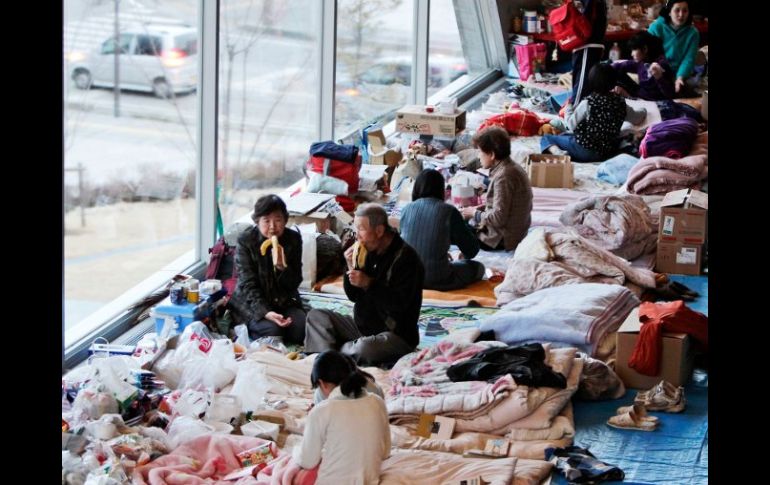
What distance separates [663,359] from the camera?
607 centimetres

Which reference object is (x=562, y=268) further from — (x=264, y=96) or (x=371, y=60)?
(x=371, y=60)

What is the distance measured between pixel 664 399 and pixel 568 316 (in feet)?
2.71

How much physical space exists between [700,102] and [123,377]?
8679 mm

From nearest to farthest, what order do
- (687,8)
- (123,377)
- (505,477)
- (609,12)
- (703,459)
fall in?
(505,477) → (703,459) → (123,377) → (687,8) → (609,12)

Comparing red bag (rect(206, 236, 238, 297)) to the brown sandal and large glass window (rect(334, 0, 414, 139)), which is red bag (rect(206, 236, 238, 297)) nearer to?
the brown sandal

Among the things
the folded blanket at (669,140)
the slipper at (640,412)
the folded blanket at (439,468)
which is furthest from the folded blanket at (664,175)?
the folded blanket at (439,468)

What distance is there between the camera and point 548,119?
12141 mm

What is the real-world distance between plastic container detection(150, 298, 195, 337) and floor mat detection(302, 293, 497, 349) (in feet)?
2.48

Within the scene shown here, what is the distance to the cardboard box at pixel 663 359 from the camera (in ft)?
19.8

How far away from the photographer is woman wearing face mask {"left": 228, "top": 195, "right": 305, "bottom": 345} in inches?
265

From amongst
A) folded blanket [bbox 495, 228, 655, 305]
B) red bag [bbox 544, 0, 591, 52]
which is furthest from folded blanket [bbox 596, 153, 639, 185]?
red bag [bbox 544, 0, 591, 52]

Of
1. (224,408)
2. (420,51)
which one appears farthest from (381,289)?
(420,51)
